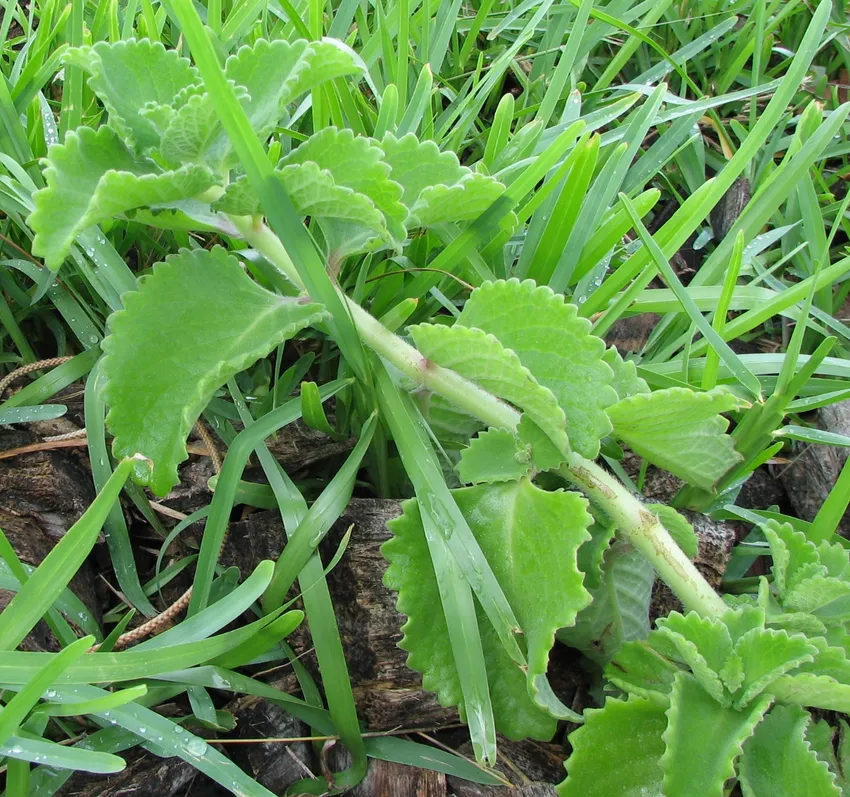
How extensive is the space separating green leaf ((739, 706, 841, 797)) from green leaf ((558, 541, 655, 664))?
23cm

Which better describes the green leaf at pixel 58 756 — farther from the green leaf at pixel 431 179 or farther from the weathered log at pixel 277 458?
the green leaf at pixel 431 179

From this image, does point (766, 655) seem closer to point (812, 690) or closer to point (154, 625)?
point (812, 690)

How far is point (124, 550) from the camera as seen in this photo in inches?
52.1

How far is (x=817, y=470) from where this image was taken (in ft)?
5.46

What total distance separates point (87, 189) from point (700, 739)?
42.5 inches

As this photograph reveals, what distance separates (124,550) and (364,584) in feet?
1.34

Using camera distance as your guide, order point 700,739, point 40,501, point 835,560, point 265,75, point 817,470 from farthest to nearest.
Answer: point 817,470 → point 40,501 → point 835,560 → point 265,75 → point 700,739

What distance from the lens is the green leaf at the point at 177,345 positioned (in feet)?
3.52

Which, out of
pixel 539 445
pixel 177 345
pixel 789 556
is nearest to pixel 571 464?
pixel 539 445

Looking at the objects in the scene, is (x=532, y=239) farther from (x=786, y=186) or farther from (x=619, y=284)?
(x=786, y=186)

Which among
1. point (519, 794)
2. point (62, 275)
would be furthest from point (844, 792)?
point (62, 275)

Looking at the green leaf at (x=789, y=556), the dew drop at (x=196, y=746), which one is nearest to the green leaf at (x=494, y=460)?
the green leaf at (x=789, y=556)

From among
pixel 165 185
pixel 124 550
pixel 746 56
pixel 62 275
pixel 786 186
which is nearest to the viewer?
pixel 165 185

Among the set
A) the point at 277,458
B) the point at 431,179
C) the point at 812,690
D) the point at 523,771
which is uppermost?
the point at 431,179
